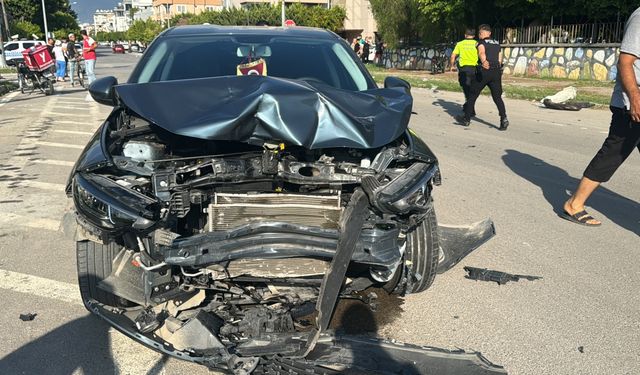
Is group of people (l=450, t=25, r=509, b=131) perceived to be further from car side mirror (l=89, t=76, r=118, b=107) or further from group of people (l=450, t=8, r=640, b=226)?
car side mirror (l=89, t=76, r=118, b=107)

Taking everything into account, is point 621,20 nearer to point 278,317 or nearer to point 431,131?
point 431,131

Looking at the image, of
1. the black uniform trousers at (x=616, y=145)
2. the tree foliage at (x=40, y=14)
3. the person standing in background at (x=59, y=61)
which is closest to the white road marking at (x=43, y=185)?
the black uniform trousers at (x=616, y=145)

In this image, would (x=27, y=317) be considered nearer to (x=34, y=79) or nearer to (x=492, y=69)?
(x=492, y=69)

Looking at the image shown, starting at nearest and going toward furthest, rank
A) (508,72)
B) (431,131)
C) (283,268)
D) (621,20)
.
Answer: (283,268) < (431,131) < (621,20) < (508,72)

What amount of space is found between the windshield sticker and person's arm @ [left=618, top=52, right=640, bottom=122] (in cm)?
313

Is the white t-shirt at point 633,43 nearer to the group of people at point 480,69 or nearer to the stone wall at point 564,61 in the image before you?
the group of people at point 480,69

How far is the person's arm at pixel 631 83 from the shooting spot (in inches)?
190

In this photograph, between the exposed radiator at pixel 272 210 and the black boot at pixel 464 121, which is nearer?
the exposed radiator at pixel 272 210

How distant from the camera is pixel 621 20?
2091cm

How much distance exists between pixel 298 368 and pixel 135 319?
978 millimetres

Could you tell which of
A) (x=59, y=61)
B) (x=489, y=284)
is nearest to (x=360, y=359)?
(x=489, y=284)

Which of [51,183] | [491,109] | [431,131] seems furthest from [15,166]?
[491,109]

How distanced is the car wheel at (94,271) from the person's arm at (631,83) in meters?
4.31

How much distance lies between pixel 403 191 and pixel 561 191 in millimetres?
4390
